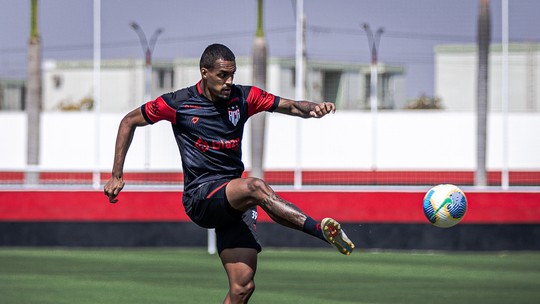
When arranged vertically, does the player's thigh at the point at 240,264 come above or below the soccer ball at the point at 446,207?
below

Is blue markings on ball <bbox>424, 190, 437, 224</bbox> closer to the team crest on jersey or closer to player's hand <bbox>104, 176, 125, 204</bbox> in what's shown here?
the team crest on jersey

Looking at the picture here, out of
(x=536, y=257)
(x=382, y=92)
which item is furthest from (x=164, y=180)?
(x=382, y=92)

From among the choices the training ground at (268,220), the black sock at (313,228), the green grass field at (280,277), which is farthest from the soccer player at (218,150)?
the training ground at (268,220)

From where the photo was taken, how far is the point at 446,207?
381 inches

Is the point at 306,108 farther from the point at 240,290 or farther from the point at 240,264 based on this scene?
the point at 240,290

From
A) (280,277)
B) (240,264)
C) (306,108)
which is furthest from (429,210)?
(280,277)

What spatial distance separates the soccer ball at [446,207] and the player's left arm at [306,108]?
5.37ft

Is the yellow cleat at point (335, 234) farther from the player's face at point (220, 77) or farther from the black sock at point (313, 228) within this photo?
the player's face at point (220, 77)

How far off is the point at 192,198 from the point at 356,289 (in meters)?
5.25

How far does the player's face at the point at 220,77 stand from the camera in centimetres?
826

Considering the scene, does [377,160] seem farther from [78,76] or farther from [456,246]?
[78,76]

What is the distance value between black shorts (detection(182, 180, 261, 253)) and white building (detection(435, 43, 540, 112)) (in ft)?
82.7

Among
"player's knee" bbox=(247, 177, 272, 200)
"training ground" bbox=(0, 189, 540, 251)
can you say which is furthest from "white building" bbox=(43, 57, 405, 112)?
"player's knee" bbox=(247, 177, 272, 200)

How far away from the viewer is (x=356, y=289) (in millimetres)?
13258
